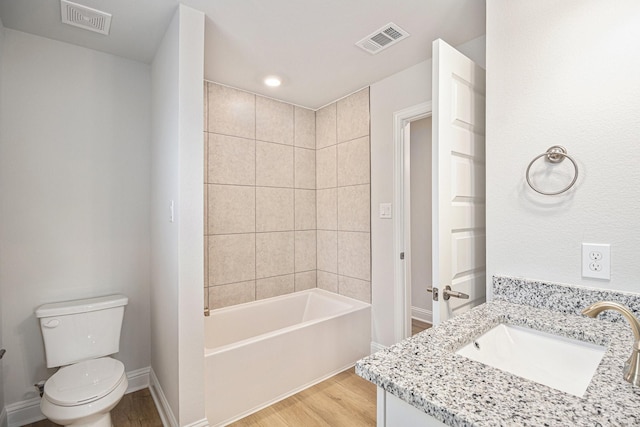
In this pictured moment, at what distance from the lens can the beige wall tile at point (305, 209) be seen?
124 inches

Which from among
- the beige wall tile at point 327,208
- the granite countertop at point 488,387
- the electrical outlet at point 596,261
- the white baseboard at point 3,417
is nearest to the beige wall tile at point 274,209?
the beige wall tile at point 327,208

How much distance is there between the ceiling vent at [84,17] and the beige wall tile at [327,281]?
257 cm

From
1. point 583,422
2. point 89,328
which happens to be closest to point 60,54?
point 89,328

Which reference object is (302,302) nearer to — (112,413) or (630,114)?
(112,413)

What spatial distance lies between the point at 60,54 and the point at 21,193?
938 mm

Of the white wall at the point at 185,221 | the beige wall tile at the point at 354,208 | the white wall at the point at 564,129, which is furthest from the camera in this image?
the beige wall tile at the point at 354,208

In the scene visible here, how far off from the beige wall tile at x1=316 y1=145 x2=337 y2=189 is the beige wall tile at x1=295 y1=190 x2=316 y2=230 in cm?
15

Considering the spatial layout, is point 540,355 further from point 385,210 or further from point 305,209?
point 305,209

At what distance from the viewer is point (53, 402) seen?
58.5 inches

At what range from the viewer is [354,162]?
9.41 feet

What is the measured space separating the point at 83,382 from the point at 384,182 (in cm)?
236

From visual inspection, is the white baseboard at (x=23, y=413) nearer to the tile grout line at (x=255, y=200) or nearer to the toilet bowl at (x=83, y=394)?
the toilet bowl at (x=83, y=394)

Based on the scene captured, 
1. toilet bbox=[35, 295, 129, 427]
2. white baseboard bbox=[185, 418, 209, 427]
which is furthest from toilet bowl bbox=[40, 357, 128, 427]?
white baseboard bbox=[185, 418, 209, 427]

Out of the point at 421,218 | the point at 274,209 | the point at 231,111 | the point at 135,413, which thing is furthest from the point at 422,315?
the point at 231,111
